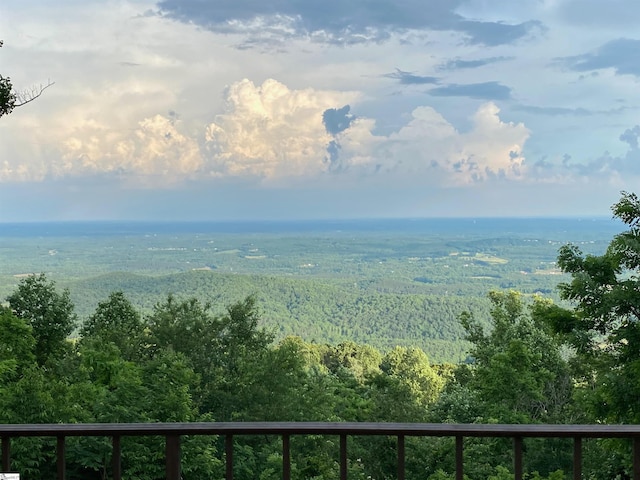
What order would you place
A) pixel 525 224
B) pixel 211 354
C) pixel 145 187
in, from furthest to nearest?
pixel 525 224, pixel 145 187, pixel 211 354

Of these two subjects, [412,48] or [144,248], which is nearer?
[144,248]

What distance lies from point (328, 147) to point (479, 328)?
43.5 meters

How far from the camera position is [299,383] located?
45.7 ft

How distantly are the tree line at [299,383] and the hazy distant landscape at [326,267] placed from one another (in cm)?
297

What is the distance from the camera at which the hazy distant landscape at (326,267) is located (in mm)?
35469

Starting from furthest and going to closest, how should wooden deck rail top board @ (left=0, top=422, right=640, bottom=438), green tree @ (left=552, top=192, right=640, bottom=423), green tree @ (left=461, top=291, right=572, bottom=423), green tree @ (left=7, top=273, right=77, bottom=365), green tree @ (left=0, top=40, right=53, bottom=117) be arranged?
green tree @ (left=7, top=273, right=77, bottom=365), green tree @ (left=461, top=291, right=572, bottom=423), green tree @ (left=552, top=192, right=640, bottom=423), green tree @ (left=0, top=40, right=53, bottom=117), wooden deck rail top board @ (left=0, top=422, right=640, bottom=438)

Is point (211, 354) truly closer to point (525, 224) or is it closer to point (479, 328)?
point (479, 328)

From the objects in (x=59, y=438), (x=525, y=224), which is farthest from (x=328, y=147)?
(x=59, y=438)

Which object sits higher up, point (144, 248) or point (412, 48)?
point (412, 48)

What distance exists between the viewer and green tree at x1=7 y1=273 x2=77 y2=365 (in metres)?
15.4

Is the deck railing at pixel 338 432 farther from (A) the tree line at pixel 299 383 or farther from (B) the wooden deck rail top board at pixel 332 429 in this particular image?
(A) the tree line at pixel 299 383

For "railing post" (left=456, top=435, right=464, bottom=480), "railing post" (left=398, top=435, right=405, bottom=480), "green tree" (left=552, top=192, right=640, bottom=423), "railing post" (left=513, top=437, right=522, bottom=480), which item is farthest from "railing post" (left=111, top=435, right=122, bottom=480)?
"green tree" (left=552, top=192, right=640, bottom=423)

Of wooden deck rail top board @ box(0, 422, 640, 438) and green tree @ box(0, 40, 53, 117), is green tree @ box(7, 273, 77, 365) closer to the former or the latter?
green tree @ box(0, 40, 53, 117)

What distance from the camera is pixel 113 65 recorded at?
60844 millimetres
